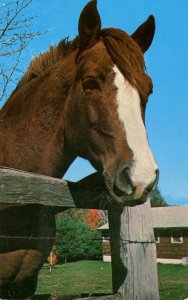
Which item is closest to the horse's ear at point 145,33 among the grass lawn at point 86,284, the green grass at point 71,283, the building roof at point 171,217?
the grass lawn at point 86,284

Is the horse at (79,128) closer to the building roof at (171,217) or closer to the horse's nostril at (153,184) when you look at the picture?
the horse's nostril at (153,184)

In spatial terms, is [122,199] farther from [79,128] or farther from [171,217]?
[171,217]

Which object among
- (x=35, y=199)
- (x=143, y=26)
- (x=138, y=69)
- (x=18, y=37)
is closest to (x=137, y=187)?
(x=35, y=199)

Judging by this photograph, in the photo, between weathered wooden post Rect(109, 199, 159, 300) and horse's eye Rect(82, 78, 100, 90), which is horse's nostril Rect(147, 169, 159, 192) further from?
horse's eye Rect(82, 78, 100, 90)

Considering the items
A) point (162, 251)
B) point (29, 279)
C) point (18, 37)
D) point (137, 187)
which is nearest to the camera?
point (137, 187)

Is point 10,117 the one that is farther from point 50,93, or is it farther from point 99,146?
point 99,146

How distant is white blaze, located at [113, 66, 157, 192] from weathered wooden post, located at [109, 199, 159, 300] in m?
0.75

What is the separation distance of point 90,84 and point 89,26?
0.55m

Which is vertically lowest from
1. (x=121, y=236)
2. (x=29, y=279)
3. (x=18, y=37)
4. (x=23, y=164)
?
(x=29, y=279)

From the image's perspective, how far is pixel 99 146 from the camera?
3.14 metres

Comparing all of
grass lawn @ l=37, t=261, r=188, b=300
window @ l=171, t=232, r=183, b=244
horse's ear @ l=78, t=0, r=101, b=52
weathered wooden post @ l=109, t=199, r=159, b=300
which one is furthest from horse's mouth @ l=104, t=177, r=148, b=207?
window @ l=171, t=232, r=183, b=244

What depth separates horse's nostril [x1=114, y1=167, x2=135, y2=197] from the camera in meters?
2.65

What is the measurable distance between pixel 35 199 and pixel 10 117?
51.9 inches

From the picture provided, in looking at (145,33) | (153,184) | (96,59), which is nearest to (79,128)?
(96,59)
